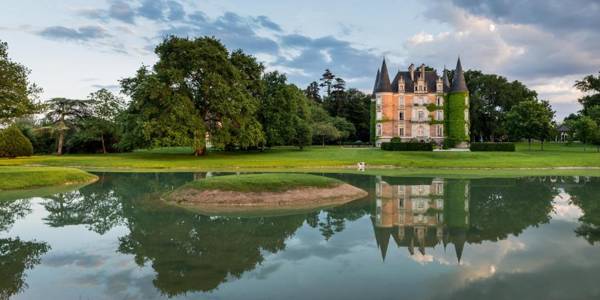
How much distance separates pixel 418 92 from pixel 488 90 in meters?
24.2

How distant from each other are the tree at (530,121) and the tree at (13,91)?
2473 inches

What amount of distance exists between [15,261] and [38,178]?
19534 millimetres

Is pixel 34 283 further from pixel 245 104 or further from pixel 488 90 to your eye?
pixel 488 90

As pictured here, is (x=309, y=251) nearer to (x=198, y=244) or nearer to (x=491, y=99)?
(x=198, y=244)

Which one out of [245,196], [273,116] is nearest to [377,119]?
[273,116]

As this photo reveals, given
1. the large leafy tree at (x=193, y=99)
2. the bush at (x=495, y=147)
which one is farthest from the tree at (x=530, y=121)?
the large leafy tree at (x=193, y=99)

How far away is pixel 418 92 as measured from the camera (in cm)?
7406

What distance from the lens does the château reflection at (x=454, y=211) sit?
13.5 m

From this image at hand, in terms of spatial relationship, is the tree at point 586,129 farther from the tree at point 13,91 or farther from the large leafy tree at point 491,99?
the tree at point 13,91

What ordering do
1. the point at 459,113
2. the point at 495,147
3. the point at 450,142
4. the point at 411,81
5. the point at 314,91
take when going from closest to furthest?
the point at 495,147, the point at 450,142, the point at 459,113, the point at 411,81, the point at 314,91

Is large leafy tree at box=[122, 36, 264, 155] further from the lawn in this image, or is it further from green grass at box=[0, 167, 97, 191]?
green grass at box=[0, 167, 97, 191]

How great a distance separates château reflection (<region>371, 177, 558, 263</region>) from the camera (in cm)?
1352

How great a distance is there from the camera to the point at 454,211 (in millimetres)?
18203

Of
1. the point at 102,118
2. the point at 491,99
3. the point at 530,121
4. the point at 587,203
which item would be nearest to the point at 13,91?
the point at 102,118
